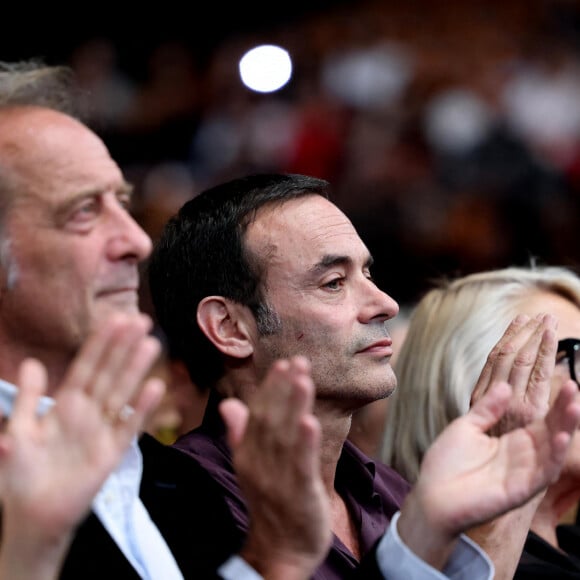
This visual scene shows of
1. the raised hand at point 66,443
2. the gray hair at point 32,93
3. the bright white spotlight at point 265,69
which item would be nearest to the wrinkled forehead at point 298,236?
the gray hair at point 32,93

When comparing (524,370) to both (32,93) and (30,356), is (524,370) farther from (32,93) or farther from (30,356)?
(32,93)

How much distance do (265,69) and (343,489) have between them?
10.4ft

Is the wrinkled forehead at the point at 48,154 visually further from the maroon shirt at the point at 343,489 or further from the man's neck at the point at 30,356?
the maroon shirt at the point at 343,489

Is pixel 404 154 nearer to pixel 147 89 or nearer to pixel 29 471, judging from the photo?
pixel 147 89

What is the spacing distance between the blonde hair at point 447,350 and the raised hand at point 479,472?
0.77 metres

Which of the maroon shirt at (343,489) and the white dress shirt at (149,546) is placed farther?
the maroon shirt at (343,489)

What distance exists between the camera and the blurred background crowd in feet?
16.0

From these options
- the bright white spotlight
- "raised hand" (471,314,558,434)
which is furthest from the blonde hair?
the bright white spotlight

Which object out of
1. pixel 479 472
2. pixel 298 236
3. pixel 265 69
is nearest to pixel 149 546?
pixel 479 472

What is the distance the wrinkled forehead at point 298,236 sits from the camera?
1974 millimetres

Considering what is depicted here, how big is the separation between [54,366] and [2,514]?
252mm

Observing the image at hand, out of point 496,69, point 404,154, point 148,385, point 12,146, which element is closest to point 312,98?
point 404,154

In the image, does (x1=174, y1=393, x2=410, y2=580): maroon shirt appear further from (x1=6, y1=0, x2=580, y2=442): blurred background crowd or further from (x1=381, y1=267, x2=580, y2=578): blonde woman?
(x1=6, y1=0, x2=580, y2=442): blurred background crowd

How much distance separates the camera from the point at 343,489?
2.05 meters
